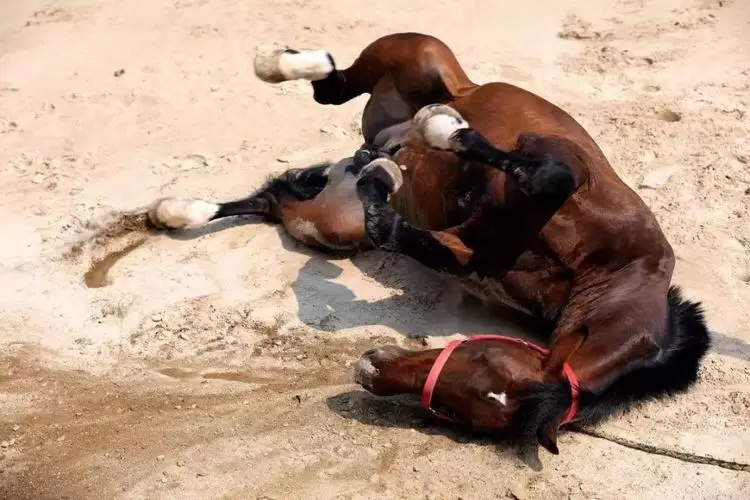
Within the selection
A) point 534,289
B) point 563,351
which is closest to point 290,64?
point 534,289

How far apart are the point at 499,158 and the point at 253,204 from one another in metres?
1.87

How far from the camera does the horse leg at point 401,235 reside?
13.2 ft

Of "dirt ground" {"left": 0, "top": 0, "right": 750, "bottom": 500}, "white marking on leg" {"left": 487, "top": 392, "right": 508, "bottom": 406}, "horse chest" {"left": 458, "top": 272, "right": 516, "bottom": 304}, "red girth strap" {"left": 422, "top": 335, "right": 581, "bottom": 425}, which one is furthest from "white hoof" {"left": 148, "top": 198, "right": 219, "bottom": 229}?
"white marking on leg" {"left": 487, "top": 392, "right": 508, "bottom": 406}

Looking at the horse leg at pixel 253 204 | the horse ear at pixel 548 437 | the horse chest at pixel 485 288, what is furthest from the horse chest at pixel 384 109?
the horse ear at pixel 548 437

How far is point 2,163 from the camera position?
562cm

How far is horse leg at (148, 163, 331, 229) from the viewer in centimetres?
516

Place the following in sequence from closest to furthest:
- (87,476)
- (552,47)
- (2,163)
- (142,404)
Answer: (87,476), (142,404), (2,163), (552,47)

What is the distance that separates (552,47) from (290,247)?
2946 mm

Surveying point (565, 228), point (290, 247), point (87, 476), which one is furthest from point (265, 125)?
point (87, 476)

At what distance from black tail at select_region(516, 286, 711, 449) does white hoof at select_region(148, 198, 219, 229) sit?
2.49 m

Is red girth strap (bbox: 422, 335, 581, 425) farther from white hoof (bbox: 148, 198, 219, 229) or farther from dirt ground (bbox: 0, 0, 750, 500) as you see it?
white hoof (bbox: 148, 198, 219, 229)

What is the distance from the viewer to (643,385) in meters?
3.61

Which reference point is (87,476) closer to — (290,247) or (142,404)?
(142,404)

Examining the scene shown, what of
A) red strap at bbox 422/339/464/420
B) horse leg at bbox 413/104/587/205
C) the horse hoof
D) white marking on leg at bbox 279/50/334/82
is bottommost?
red strap at bbox 422/339/464/420
